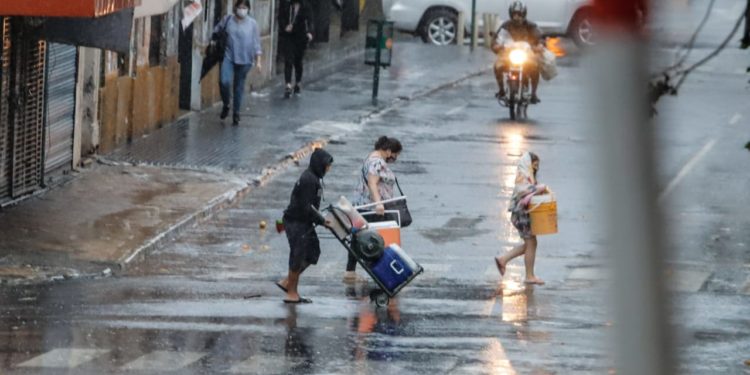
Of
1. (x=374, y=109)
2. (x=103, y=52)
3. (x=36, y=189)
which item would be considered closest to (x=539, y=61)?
(x=374, y=109)

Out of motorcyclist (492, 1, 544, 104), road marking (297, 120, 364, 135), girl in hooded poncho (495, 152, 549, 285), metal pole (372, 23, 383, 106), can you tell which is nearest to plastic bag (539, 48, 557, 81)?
motorcyclist (492, 1, 544, 104)

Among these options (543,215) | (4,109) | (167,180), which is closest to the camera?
(543,215)

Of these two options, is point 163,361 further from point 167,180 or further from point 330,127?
point 330,127

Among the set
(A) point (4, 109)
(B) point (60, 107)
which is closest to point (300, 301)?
(A) point (4, 109)

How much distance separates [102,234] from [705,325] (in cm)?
614

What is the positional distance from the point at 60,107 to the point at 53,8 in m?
4.96

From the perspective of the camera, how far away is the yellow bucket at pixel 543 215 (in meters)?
14.3

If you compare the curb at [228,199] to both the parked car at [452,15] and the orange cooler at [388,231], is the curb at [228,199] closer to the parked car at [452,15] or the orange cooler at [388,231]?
the orange cooler at [388,231]

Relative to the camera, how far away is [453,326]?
1195cm

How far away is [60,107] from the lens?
18.0 metres

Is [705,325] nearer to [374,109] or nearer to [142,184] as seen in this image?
[142,184]

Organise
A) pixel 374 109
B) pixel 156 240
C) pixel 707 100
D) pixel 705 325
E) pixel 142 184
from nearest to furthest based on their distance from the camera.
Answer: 1. pixel 705 325
2. pixel 156 240
3. pixel 142 184
4. pixel 374 109
5. pixel 707 100

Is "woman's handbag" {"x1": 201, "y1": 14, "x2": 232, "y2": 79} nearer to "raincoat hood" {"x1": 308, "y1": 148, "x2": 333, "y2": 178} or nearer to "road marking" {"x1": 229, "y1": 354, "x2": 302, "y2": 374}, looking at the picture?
"raincoat hood" {"x1": 308, "y1": 148, "x2": 333, "y2": 178}

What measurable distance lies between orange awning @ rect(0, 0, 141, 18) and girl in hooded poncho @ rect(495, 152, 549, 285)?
417 cm
